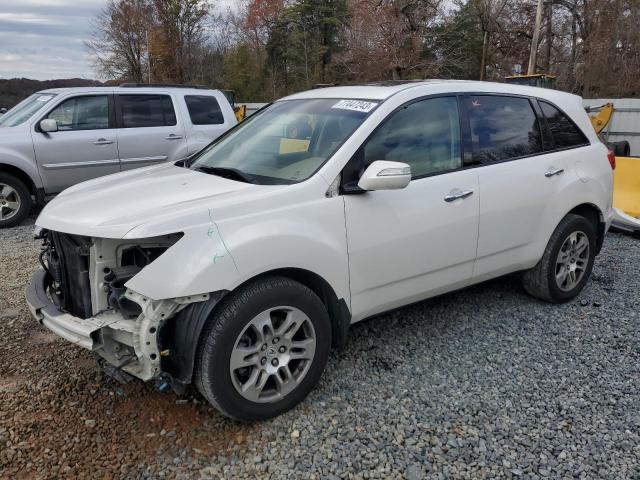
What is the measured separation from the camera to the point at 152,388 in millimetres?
3305

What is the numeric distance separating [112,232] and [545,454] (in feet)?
7.90

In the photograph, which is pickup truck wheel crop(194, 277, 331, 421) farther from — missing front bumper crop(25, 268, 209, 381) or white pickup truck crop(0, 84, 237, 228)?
white pickup truck crop(0, 84, 237, 228)

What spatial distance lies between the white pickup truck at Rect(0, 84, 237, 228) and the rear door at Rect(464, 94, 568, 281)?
5.65 m

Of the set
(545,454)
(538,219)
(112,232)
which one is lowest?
(545,454)

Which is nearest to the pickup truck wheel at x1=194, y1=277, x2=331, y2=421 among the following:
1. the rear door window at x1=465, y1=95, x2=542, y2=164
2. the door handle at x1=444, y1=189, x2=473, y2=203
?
the door handle at x1=444, y1=189, x2=473, y2=203

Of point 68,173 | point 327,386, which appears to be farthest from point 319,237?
point 68,173

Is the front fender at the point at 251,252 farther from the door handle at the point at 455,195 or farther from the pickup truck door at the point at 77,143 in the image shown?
the pickup truck door at the point at 77,143

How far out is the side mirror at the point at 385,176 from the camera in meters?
A: 3.00

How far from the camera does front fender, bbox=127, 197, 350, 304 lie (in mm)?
2568

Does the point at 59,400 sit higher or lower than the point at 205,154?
lower

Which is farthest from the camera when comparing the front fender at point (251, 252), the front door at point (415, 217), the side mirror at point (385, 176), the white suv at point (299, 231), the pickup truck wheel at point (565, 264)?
the pickup truck wheel at point (565, 264)

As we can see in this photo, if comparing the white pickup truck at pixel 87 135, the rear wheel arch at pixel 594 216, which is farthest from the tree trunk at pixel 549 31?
the rear wheel arch at pixel 594 216

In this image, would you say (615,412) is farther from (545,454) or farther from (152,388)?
(152,388)

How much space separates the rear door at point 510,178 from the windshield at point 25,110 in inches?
253
